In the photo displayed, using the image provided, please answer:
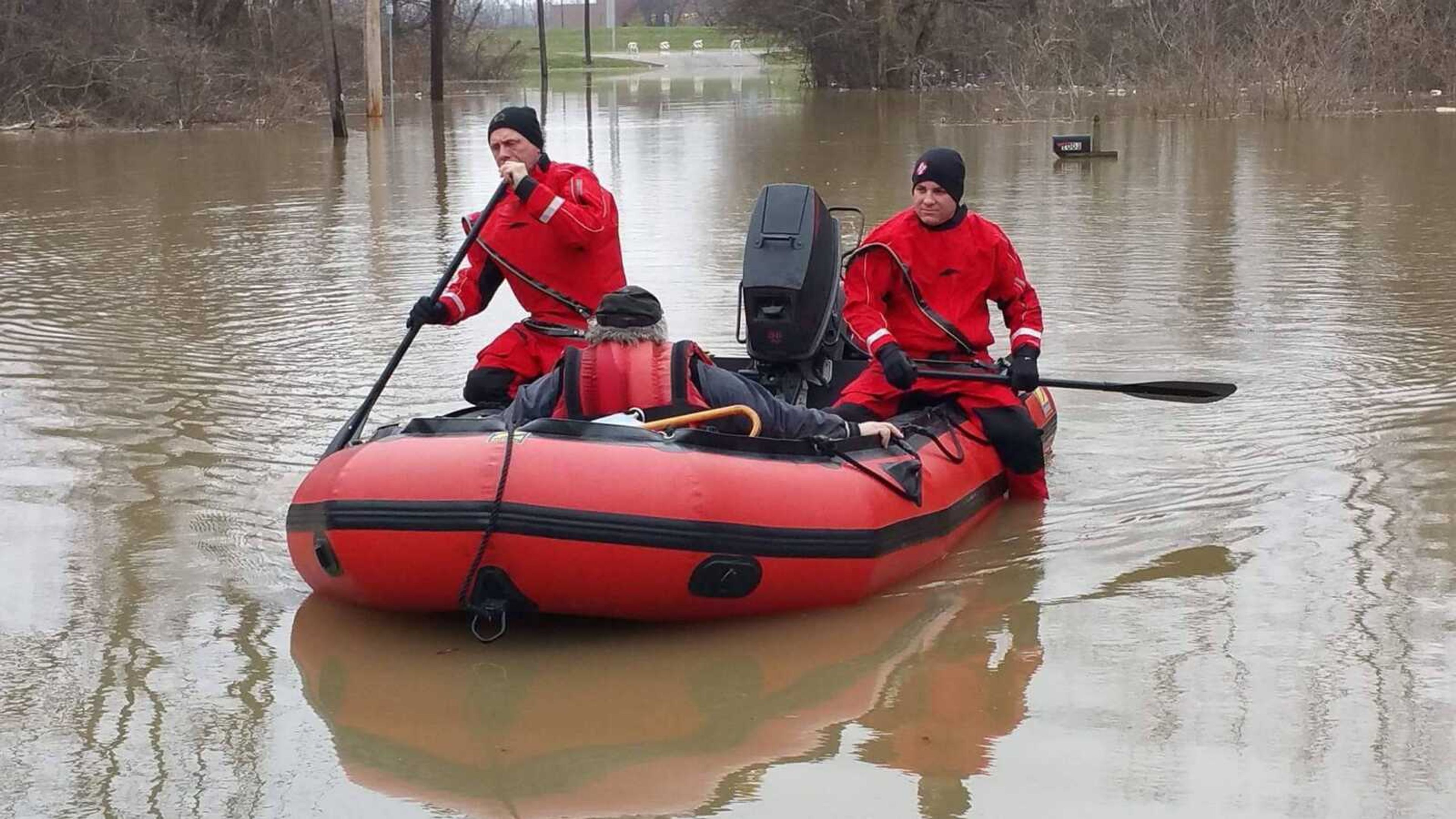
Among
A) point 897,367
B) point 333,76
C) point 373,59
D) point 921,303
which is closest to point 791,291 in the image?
point 921,303

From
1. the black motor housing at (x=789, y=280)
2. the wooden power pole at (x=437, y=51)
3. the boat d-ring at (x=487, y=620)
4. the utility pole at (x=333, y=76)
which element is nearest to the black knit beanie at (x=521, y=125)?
the black motor housing at (x=789, y=280)

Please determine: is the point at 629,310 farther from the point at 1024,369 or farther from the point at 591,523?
the point at 1024,369

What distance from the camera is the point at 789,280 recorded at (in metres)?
6.45

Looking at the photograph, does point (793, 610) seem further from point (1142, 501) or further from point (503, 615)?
Result: point (1142, 501)

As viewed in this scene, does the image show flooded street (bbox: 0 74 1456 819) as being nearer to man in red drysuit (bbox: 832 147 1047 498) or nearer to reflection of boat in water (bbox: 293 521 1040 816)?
reflection of boat in water (bbox: 293 521 1040 816)

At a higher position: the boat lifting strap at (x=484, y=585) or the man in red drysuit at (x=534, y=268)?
the man in red drysuit at (x=534, y=268)

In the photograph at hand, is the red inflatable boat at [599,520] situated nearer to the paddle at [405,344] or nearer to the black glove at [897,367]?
the paddle at [405,344]

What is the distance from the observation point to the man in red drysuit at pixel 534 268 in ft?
20.7

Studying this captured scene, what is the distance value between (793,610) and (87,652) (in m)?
1.95

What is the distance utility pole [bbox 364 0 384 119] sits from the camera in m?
26.3

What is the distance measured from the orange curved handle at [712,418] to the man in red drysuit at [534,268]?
1.20 metres

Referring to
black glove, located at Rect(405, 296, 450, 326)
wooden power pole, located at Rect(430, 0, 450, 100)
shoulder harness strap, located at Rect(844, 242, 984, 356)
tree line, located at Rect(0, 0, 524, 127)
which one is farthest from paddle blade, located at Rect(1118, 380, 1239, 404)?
wooden power pole, located at Rect(430, 0, 450, 100)

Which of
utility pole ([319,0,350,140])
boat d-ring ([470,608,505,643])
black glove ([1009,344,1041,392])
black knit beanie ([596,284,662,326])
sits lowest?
boat d-ring ([470,608,505,643])

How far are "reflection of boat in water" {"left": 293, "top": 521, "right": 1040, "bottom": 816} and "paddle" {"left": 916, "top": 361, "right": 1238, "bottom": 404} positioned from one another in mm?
968
